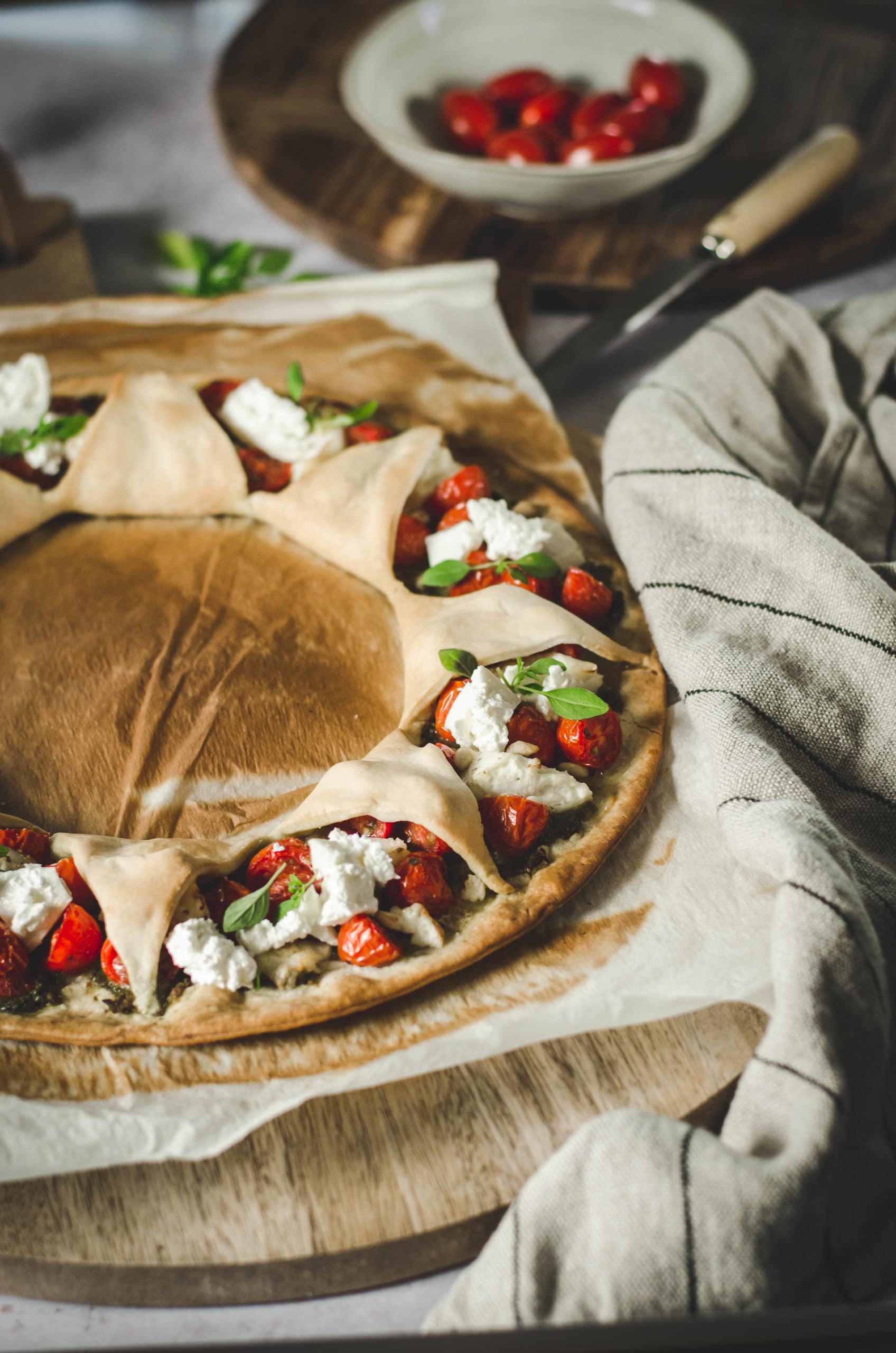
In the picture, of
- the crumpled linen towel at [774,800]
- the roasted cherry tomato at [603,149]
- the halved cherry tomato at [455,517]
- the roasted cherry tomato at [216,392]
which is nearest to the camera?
the crumpled linen towel at [774,800]

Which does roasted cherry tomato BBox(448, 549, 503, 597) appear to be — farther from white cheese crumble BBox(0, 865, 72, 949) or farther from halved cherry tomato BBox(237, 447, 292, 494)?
white cheese crumble BBox(0, 865, 72, 949)

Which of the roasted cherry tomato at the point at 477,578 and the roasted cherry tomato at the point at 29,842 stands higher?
the roasted cherry tomato at the point at 477,578

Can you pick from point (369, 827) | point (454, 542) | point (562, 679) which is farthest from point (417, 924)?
point (454, 542)

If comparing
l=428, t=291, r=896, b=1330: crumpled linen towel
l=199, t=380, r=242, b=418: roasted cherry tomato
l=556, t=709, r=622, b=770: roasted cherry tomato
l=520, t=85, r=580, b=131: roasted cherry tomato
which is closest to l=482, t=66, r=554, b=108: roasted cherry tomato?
l=520, t=85, r=580, b=131: roasted cherry tomato

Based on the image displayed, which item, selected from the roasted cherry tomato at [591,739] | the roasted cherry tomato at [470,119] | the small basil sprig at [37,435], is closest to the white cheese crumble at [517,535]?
the roasted cherry tomato at [591,739]

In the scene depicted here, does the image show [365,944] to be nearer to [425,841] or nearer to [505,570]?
[425,841]

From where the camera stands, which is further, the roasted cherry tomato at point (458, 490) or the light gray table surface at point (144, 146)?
the light gray table surface at point (144, 146)

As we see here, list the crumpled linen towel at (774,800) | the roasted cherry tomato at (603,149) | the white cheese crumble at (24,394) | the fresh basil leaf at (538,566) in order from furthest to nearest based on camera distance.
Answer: the roasted cherry tomato at (603,149)
the white cheese crumble at (24,394)
the fresh basil leaf at (538,566)
the crumpled linen towel at (774,800)

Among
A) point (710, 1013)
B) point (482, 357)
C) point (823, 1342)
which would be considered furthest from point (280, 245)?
point (823, 1342)

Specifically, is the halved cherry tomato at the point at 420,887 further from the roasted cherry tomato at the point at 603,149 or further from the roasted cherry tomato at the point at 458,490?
the roasted cherry tomato at the point at 603,149
